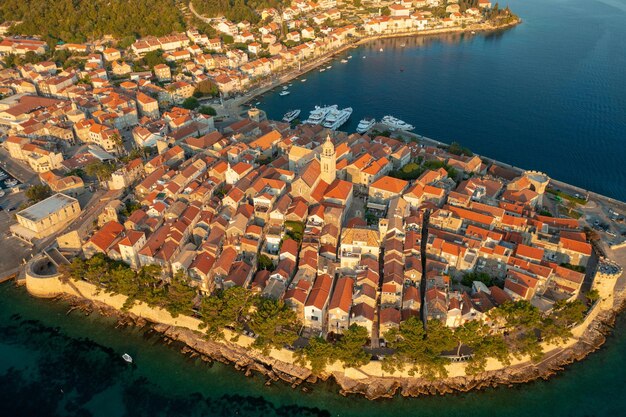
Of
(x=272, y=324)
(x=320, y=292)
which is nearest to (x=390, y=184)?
(x=320, y=292)

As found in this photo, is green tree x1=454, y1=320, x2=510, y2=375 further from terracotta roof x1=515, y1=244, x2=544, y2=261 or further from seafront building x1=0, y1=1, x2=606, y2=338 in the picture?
terracotta roof x1=515, y1=244, x2=544, y2=261

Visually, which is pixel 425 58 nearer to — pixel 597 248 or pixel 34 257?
pixel 597 248

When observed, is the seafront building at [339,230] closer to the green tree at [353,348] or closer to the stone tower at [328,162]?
the stone tower at [328,162]

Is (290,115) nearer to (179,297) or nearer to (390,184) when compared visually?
(390,184)

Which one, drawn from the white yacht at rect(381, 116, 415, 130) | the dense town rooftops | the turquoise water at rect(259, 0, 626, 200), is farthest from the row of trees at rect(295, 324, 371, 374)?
the white yacht at rect(381, 116, 415, 130)

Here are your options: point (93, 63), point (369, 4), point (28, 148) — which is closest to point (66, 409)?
point (28, 148)

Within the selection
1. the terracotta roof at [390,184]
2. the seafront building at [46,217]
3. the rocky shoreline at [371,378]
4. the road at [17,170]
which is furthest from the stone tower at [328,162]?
the road at [17,170]
